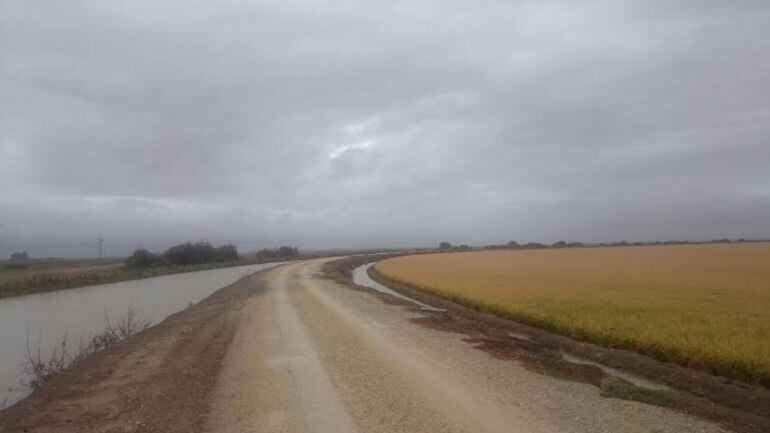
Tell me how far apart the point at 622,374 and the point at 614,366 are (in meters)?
0.74

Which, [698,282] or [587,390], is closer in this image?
[587,390]

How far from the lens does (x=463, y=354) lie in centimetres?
1330

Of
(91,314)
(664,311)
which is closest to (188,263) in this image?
(91,314)

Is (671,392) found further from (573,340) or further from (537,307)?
(537,307)

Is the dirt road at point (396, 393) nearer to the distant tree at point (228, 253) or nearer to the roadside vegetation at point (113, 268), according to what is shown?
the roadside vegetation at point (113, 268)

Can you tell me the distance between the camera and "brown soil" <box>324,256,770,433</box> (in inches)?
354

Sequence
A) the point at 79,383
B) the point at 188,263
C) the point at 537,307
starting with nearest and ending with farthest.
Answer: the point at 79,383, the point at 537,307, the point at 188,263

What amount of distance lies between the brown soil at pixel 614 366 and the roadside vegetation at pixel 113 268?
36.8 m

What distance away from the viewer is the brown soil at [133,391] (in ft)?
28.7

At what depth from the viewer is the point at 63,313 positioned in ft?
95.2

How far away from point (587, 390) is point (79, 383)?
9.97m

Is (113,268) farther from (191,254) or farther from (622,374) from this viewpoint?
(622,374)

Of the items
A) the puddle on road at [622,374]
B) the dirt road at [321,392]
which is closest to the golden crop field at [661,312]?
the puddle on road at [622,374]

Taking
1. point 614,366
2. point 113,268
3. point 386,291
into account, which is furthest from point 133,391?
point 113,268
